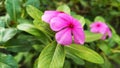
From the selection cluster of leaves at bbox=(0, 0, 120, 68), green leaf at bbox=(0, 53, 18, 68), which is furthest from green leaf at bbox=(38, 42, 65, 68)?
green leaf at bbox=(0, 53, 18, 68)

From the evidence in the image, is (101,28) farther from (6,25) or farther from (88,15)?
(88,15)

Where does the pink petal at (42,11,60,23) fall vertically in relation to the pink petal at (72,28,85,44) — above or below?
above

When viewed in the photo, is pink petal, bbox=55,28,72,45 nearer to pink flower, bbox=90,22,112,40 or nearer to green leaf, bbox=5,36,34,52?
green leaf, bbox=5,36,34,52

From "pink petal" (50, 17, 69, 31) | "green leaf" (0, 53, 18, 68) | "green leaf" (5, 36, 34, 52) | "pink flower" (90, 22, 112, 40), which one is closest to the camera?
"pink petal" (50, 17, 69, 31)

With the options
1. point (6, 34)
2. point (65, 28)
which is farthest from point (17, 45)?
point (65, 28)

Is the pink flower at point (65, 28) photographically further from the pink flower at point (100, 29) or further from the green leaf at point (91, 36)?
the pink flower at point (100, 29)
